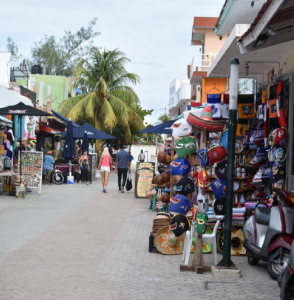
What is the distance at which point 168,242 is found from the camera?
29.4 ft

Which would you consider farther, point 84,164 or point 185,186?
point 84,164

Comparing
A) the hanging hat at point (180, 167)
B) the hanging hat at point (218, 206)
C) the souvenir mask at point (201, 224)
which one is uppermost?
the hanging hat at point (180, 167)

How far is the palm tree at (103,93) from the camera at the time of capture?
35.4 meters

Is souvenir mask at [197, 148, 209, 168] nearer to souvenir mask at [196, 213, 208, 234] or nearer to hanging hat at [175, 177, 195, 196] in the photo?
hanging hat at [175, 177, 195, 196]

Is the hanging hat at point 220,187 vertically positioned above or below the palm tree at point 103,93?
below

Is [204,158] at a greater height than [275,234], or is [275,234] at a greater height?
[204,158]

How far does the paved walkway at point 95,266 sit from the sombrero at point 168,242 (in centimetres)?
18

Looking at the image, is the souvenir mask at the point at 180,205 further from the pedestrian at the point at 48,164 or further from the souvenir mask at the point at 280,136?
the pedestrian at the point at 48,164

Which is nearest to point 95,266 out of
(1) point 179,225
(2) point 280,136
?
(1) point 179,225

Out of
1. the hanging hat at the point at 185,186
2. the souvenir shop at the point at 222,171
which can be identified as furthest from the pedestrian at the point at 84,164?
the hanging hat at the point at 185,186

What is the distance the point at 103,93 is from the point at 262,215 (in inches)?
1148

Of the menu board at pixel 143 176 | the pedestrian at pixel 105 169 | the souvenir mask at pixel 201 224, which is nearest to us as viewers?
the souvenir mask at pixel 201 224

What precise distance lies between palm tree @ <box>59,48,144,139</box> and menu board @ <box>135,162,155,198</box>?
54.4 feet

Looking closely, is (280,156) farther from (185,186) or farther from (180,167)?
(180,167)
